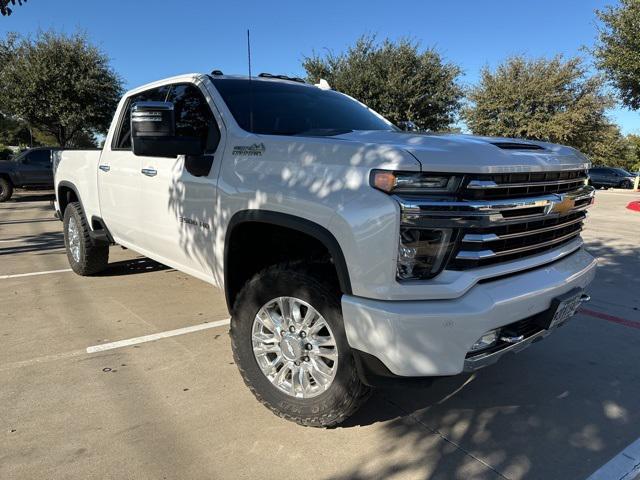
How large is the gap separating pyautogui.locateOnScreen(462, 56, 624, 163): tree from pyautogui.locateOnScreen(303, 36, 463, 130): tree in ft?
27.9

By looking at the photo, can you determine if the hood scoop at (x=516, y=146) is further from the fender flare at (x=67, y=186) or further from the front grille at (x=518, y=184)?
the fender flare at (x=67, y=186)

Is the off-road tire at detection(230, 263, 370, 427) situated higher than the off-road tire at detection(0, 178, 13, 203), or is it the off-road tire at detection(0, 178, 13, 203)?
the off-road tire at detection(230, 263, 370, 427)

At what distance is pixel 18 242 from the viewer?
8.73 meters

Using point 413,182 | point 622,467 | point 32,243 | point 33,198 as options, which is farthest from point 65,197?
point 33,198

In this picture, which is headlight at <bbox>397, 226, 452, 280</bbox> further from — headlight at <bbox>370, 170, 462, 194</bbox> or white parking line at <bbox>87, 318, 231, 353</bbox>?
white parking line at <bbox>87, 318, 231, 353</bbox>

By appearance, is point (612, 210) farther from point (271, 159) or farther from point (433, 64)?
point (271, 159)

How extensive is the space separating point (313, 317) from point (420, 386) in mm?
651

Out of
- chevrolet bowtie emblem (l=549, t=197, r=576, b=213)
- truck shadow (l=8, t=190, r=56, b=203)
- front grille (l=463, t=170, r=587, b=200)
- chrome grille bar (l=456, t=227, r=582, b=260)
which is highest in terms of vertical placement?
front grille (l=463, t=170, r=587, b=200)

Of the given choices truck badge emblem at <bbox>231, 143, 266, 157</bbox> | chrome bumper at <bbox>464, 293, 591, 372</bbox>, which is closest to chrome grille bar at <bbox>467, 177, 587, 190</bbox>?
chrome bumper at <bbox>464, 293, 591, 372</bbox>

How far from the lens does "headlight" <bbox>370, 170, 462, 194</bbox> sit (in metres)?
2.26

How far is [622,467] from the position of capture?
2.54 meters

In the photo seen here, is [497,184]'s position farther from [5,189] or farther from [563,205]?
[5,189]

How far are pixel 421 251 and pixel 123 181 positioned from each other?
321 cm

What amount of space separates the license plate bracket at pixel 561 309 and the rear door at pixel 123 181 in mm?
3255
